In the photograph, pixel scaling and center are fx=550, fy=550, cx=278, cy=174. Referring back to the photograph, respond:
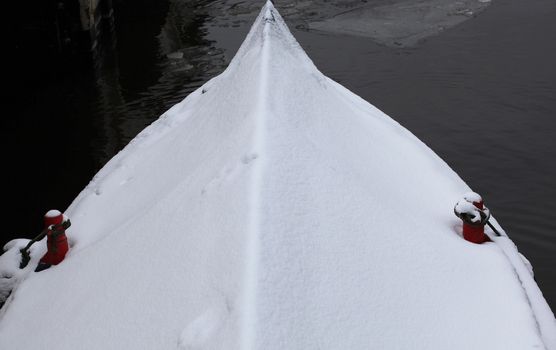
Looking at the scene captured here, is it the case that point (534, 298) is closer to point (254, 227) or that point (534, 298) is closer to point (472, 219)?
point (472, 219)

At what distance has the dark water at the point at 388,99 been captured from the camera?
6391 millimetres

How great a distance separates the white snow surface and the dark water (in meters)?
2.65

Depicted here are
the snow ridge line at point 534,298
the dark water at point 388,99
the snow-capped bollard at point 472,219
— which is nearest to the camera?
the snow ridge line at point 534,298

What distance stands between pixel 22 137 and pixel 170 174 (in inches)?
227

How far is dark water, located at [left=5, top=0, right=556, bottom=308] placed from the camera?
639cm

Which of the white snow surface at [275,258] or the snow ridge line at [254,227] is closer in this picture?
the snow ridge line at [254,227]

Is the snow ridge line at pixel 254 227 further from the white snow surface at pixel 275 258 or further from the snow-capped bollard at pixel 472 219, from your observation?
the snow-capped bollard at pixel 472 219

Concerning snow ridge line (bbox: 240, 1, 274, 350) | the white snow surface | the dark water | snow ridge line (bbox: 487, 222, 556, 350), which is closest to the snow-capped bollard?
the white snow surface

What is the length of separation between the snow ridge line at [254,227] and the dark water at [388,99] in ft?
11.1

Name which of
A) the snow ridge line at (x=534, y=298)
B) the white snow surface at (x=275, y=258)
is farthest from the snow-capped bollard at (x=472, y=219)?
the snow ridge line at (x=534, y=298)

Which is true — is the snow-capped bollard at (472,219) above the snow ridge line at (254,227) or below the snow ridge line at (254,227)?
below

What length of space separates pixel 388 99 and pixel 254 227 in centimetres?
674

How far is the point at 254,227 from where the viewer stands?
6.67 feet

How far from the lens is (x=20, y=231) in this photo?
586 centimetres
